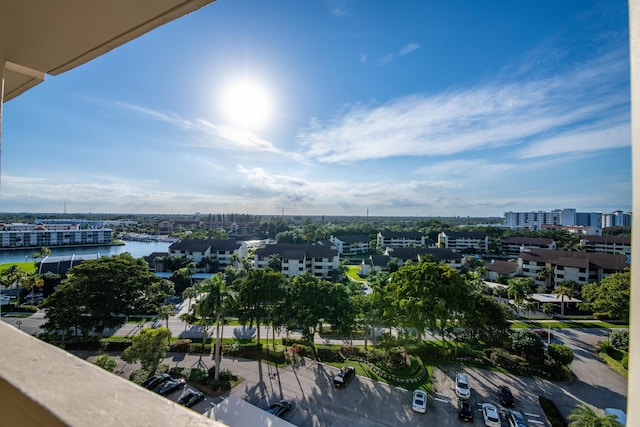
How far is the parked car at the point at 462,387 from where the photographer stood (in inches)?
374

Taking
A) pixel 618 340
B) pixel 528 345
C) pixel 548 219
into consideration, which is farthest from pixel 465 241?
pixel 548 219

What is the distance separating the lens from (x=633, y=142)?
50 centimetres

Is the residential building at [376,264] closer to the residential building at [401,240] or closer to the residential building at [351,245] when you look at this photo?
the residential building at [351,245]

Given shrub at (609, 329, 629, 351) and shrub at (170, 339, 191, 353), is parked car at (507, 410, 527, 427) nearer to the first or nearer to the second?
shrub at (609, 329, 629, 351)

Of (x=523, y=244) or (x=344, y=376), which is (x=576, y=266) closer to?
(x=523, y=244)

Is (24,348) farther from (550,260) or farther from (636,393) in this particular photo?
(550,260)

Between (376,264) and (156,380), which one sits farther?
(376,264)

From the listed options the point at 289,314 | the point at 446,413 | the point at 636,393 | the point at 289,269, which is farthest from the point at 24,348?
the point at 289,269

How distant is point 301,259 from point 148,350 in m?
17.2

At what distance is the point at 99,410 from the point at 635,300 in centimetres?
103

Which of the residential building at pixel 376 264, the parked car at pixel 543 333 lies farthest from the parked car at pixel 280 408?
the residential building at pixel 376 264

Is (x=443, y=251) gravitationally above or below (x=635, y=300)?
below

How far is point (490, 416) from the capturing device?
27.5 feet

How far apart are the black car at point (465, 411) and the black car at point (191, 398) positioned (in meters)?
8.22
